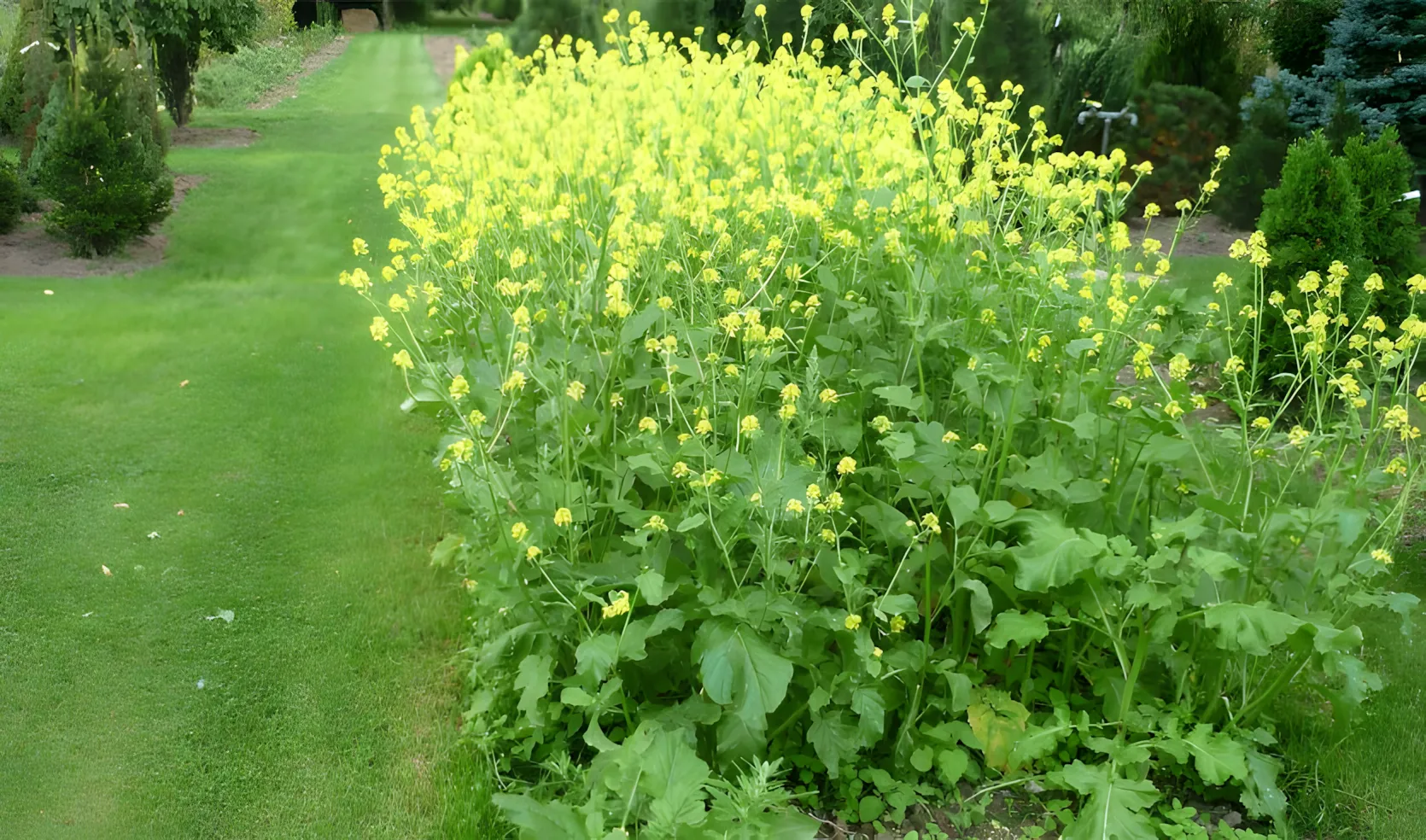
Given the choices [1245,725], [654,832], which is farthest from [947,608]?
[654,832]

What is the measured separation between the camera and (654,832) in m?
1.87

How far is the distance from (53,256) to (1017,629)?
266 inches

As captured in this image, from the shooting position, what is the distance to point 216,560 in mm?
4004

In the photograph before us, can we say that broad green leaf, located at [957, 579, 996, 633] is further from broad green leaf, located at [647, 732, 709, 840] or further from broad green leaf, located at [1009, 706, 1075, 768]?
broad green leaf, located at [647, 732, 709, 840]

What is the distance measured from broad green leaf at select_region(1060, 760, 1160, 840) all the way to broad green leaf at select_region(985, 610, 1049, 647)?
28 cm

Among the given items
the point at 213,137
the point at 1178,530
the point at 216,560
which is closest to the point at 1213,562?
the point at 1178,530

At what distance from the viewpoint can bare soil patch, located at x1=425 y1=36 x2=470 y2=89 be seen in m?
7.79

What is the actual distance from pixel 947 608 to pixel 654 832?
1368 mm

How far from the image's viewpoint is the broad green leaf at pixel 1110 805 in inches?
86.1

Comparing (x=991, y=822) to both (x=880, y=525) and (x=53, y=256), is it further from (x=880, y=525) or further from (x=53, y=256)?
(x=53, y=256)

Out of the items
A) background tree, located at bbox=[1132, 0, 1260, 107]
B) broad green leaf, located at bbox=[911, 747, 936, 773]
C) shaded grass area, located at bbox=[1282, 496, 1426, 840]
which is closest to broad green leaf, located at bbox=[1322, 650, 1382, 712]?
shaded grass area, located at bbox=[1282, 496, 1426, 840]

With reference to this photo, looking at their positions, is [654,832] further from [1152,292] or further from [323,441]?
[323,441]

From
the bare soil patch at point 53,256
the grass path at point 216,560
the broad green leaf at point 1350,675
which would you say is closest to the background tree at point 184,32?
the bare soil patch at point 53,256

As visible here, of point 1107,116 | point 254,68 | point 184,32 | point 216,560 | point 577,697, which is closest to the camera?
point 577,697
